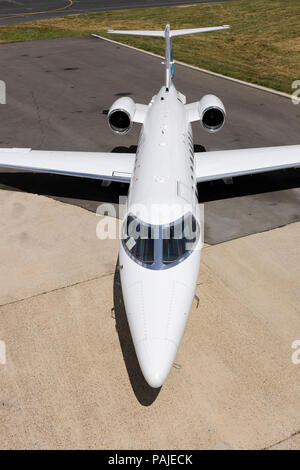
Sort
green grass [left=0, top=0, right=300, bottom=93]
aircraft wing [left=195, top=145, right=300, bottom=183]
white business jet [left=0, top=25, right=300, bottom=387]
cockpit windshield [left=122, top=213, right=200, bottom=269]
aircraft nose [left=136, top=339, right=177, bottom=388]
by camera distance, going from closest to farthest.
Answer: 1. aircraft nose [left=136, top=339, right=177, bottom=388]
2. white business jet [left=0, top=25, right=300, bottom=387]
3. cockpit windshield [left=122, top=213, right=200, bottom=269]
4. aircraft wing [left=195, top=145, right=300, bottom=183]
5. green grass [left=0, top=0, right=300, bottom=93]

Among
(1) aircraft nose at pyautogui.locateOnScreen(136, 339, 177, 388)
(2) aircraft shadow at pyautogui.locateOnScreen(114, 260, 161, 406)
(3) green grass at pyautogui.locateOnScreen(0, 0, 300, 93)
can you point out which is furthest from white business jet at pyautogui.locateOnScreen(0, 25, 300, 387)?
(3) green grass at pyautogui.locateOnScreen(0, 0, 300, 93)

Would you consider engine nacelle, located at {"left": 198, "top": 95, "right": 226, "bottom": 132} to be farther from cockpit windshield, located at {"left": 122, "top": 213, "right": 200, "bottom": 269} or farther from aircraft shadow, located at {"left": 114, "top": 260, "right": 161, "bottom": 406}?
aircraft shadow, located at {"left": 114, "top": 260, "right": 161, "bottom": 406}

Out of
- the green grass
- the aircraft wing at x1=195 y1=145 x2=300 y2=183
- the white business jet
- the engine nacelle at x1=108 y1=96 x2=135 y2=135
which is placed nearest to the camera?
the white business jet

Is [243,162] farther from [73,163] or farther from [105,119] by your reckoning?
[105,119]

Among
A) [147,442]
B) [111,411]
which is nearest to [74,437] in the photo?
[111,411]

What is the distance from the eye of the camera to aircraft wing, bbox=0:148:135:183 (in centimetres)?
1345

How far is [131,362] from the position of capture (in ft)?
27.5

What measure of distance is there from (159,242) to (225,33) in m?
36.6

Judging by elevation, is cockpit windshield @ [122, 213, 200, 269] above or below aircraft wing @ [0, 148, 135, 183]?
above

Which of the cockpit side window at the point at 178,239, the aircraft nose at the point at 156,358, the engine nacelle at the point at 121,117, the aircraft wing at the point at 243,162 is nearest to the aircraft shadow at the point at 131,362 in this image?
the aircraft nose at the point at 156,358

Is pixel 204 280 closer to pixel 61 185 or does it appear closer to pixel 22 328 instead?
pixel 22 328

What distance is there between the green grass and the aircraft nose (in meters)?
21.5

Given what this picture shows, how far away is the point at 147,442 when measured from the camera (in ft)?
23.2

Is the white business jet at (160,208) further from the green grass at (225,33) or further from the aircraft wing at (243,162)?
the green grass at (225,33)
